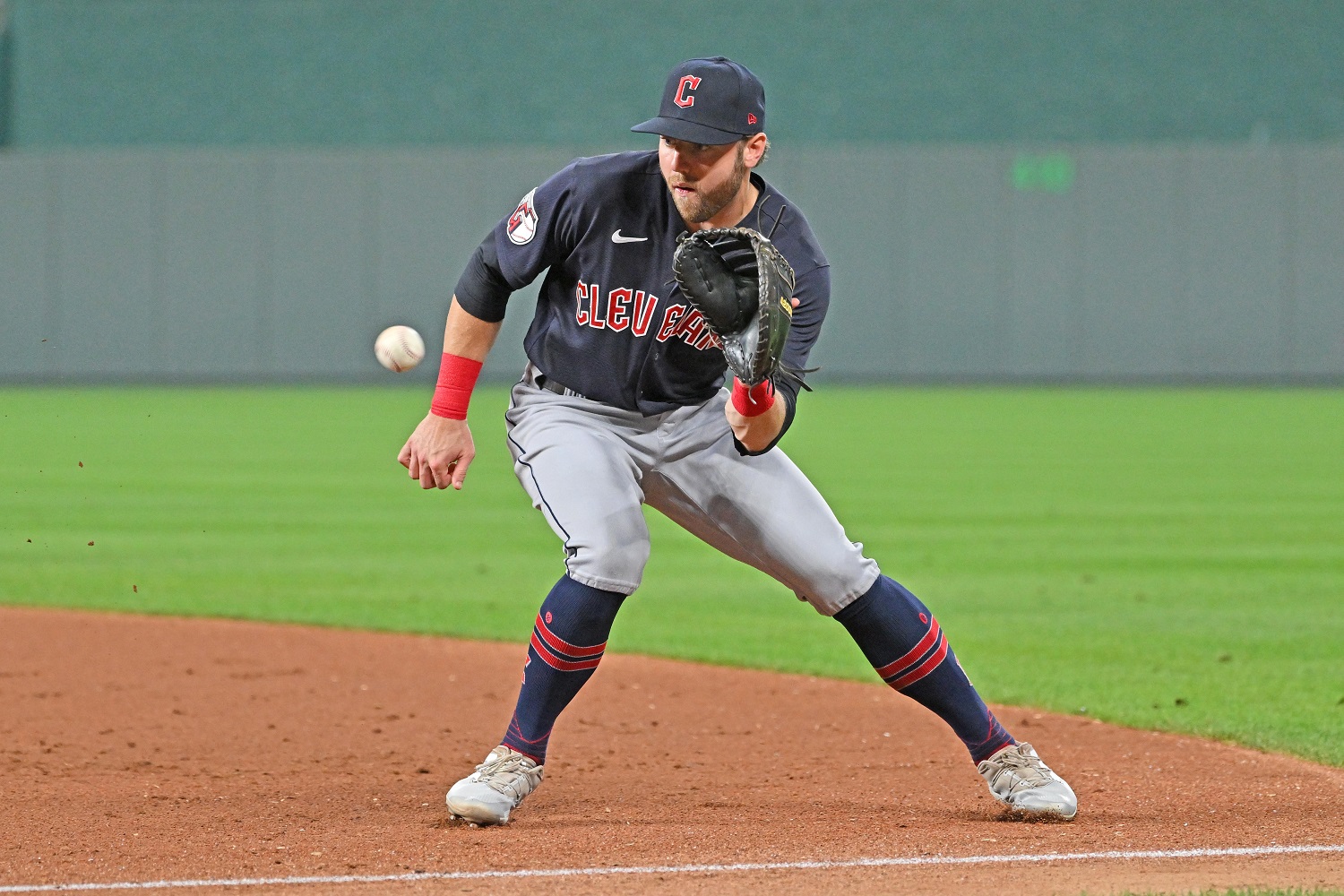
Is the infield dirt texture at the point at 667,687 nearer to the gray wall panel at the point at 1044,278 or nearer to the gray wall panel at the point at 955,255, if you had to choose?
the gray wall panel at the point at 1044,278

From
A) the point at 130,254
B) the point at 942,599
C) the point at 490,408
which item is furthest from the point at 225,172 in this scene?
the point at 942,599

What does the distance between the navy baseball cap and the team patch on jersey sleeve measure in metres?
0.41

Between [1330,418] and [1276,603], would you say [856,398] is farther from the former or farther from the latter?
[1276,603]

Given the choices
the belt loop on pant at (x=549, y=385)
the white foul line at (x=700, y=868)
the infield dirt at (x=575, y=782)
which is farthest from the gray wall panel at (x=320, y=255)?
the white foul line at (x=700, y=868)

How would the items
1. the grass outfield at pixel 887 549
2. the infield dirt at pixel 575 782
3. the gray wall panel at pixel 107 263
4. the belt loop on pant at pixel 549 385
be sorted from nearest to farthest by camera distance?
1. the infield dirt at pixel 575 782
2. the belt loop on pant at pixel 549 385
3. the grass outfield at pixel 887 549
4. the gray wall panel at pixel 107 263

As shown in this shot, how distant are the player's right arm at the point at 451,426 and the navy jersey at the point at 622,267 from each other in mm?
48

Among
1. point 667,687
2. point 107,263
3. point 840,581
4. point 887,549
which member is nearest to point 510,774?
point 840,581

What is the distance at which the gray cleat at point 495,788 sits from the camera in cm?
404

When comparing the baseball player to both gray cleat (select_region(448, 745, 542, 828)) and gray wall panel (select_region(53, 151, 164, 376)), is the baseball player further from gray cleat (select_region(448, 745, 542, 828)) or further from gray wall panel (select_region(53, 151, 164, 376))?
gray wall panel (select_region(53, 151, 164, 376))

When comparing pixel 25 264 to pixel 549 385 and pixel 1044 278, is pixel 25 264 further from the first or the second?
pixel 549 385

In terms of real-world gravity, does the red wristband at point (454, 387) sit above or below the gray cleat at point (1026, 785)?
above

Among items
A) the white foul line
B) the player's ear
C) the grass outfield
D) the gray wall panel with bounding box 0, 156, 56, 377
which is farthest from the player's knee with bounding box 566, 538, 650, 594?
the gray wall panel with bounding box 0, 156, 56, 377

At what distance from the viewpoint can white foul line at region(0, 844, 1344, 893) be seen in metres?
3.52

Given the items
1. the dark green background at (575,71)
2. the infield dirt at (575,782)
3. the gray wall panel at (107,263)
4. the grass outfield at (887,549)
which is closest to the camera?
the infield dirt at (575,782)
